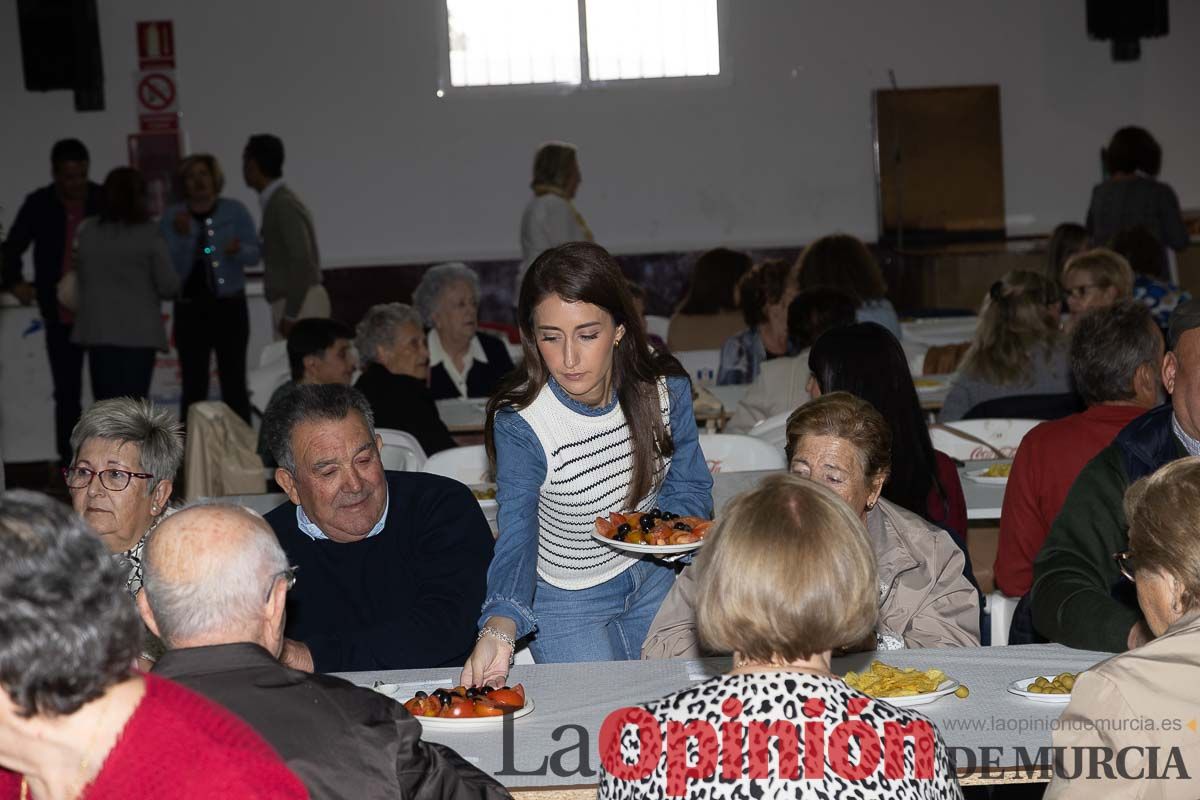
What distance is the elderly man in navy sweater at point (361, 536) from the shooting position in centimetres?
307

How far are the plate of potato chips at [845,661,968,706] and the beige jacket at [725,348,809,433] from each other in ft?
9.41

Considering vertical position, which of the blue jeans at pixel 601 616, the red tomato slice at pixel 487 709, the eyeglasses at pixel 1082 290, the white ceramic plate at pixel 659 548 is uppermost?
the eyeglasses at pixel 1082 290

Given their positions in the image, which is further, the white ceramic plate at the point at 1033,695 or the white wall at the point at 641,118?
the white wall at the point at 641,118

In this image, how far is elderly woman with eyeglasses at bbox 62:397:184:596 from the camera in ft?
9.91

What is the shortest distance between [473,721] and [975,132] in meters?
10.2

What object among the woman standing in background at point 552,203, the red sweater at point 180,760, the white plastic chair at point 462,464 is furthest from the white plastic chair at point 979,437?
the woman standing in background at point 552,203

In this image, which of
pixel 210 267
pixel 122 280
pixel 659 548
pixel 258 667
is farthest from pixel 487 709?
pixel 210 267

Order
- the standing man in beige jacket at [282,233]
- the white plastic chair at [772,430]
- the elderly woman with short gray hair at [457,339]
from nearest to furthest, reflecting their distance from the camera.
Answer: the white plastic chair at [772,430] → the elderly woman with short gray hair at [457,339] → the standing man in beige jacket at [282,233]

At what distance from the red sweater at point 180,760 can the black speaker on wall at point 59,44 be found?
10.3 metres

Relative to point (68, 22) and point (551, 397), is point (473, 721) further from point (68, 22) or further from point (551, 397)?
point (68, 22)

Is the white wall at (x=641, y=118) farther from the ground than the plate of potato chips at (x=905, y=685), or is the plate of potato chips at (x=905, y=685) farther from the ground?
the white wall at (x=641, y=118)

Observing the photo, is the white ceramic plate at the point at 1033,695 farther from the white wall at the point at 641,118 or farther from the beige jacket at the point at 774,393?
the white wall at the point at 641,118

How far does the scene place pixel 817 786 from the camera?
1.70 m

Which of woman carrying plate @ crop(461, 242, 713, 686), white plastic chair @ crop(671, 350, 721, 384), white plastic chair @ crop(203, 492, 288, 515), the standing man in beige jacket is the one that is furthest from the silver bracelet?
the standing man in beige jacket
